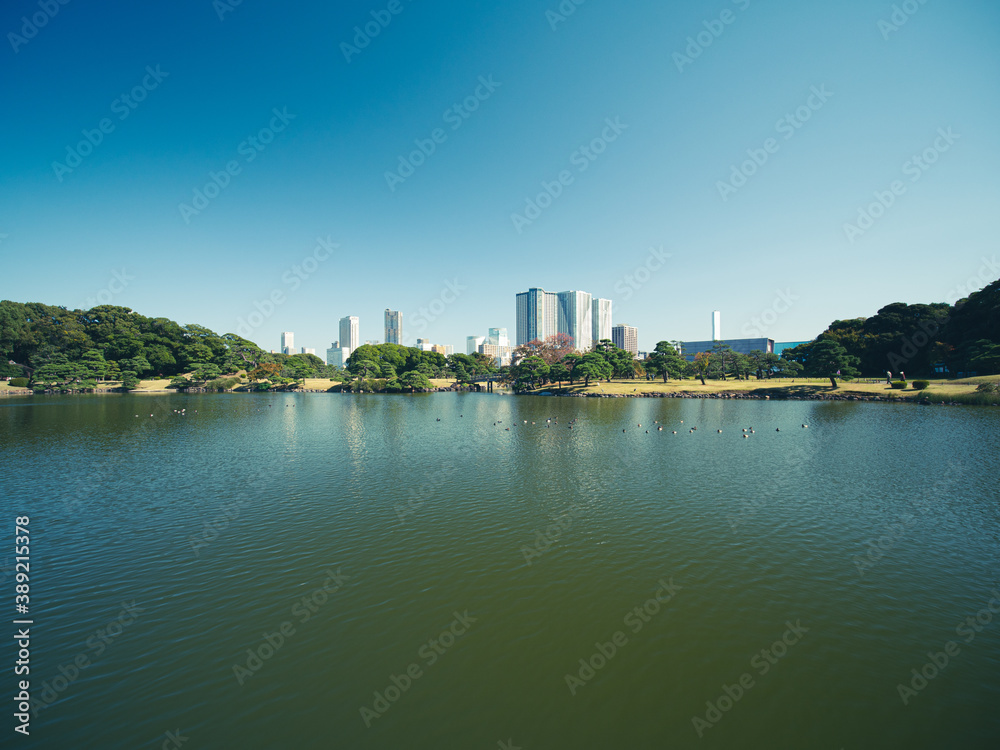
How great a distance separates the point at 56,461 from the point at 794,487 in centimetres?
4183

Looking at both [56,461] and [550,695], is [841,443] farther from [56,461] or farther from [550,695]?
[56,461]

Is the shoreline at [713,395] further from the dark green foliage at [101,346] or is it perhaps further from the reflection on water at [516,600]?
the reflection on water at [516,600]

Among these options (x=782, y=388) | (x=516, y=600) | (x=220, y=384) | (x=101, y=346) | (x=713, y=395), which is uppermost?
(x=101, y=346)

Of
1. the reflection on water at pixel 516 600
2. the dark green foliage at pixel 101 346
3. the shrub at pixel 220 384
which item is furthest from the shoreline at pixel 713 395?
the reflection on water at pixel 516 600

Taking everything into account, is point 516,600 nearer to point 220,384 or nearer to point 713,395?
point 713,395

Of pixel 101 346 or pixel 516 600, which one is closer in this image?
pixel 516 600

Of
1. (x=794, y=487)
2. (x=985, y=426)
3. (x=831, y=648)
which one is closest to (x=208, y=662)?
(x=831, y=648)

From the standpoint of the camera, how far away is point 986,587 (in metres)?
10.8

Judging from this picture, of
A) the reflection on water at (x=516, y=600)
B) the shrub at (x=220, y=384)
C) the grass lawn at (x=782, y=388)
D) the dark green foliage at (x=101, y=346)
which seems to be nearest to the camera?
the reflection on water at (x=516, y=600)

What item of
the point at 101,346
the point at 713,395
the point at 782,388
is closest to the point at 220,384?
the point at 101,346

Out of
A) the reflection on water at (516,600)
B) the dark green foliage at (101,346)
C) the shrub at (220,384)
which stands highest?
the dark green foliage at (101,346)

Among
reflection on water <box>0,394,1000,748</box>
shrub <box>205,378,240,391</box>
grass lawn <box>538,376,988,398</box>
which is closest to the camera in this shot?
reflection on water <box>0,394,1000,748</box>

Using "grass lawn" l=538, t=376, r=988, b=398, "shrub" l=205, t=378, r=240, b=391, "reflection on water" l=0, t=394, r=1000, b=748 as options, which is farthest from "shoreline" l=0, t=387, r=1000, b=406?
"reflection on water" l=0, t=394, r=1000, b=748

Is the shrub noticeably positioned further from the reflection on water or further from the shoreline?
the reflection on water
